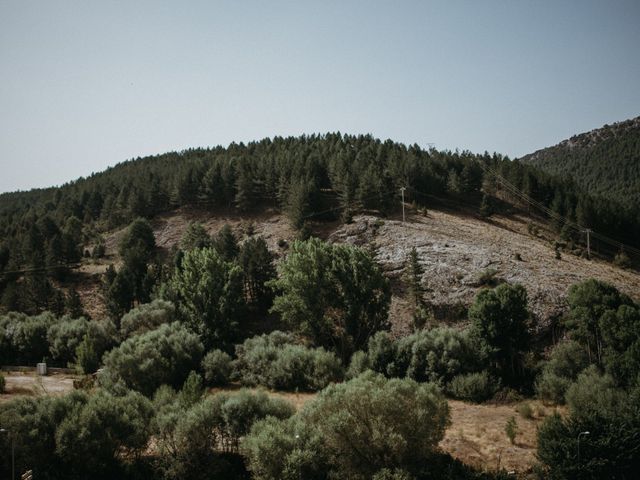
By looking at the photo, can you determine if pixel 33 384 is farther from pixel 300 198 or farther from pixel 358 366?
pixel 300 198

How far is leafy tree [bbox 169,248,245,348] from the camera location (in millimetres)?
39125

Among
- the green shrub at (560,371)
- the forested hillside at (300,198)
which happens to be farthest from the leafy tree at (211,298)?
the green shrub at (560,371)

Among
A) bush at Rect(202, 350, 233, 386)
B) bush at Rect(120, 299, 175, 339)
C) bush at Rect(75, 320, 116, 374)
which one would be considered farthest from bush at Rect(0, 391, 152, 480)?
bush at Rect(120, 299, 175, 339)

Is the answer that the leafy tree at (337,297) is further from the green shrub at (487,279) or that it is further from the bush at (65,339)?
the bush at (65,339)

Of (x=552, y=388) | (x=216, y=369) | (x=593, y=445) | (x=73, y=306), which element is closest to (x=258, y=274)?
(x=216, y=369)

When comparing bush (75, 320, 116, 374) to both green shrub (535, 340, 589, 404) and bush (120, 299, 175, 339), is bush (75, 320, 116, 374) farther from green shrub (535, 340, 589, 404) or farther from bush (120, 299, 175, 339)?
green shrub (535, 340, 589, 404)

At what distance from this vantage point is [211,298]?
39.7 m

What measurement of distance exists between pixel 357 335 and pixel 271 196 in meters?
41.3

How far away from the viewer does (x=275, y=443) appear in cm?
1725


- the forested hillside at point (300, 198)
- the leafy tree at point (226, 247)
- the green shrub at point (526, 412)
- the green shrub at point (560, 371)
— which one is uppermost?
the forested hillside at point (300, 198)

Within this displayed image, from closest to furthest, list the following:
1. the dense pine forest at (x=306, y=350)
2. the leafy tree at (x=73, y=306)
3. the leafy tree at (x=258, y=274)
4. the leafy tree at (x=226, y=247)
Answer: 1. the dense pine forest at (x=306, y=350)
2. the leafy tree at (x=258, y=274)
3. the leafy tree at (x=73, y=306)
4. the leafy tree at (x=226, y=247)

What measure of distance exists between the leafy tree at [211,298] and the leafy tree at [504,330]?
21818 millimetres

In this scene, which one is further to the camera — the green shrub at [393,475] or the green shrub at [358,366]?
the green shrub at [358,366]

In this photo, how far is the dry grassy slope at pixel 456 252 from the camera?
4019cm
